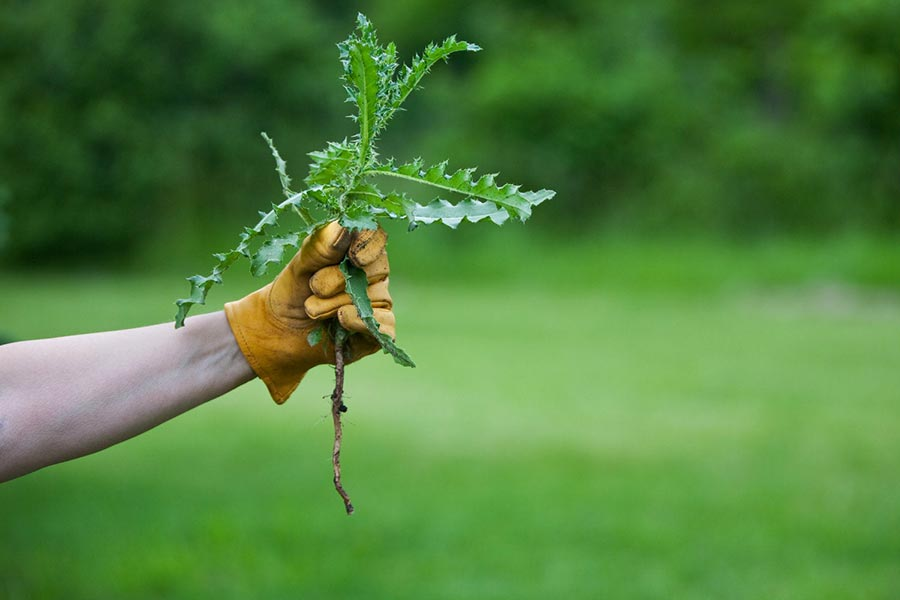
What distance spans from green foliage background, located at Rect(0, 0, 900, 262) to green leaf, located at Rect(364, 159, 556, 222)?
21.1 metres

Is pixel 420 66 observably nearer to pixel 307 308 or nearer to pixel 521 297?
pixel 307 308

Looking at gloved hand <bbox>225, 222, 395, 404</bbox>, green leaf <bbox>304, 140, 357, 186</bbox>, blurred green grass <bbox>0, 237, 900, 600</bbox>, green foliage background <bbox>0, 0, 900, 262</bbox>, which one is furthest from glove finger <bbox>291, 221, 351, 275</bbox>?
green foliage background <bbox>0, 0, 900, 262</bbox>

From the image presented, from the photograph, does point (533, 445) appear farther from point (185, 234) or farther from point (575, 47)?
point (575, 47)

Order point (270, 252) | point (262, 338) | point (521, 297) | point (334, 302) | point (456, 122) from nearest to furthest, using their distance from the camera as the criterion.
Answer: point (270, 252), point (334, 302), point (262, 338), point (521, 297), point (456, 122)

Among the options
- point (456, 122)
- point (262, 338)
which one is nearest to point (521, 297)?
point (456, 122)

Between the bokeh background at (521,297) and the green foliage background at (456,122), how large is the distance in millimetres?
80

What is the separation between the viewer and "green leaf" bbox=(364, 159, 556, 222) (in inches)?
95.6

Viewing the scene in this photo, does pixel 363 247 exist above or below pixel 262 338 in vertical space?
above

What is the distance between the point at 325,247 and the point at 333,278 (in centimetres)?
7

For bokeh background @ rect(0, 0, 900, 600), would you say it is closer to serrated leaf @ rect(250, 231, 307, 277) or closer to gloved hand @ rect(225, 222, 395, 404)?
gloved hand @ rect(225, 222, 395, 404)

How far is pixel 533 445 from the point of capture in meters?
9.30

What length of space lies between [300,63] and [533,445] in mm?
20301

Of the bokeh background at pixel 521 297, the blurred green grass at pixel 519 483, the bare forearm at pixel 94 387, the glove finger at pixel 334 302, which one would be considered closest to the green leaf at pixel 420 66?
the glove finger at pixel 334 302

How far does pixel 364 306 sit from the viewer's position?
8.23ft
